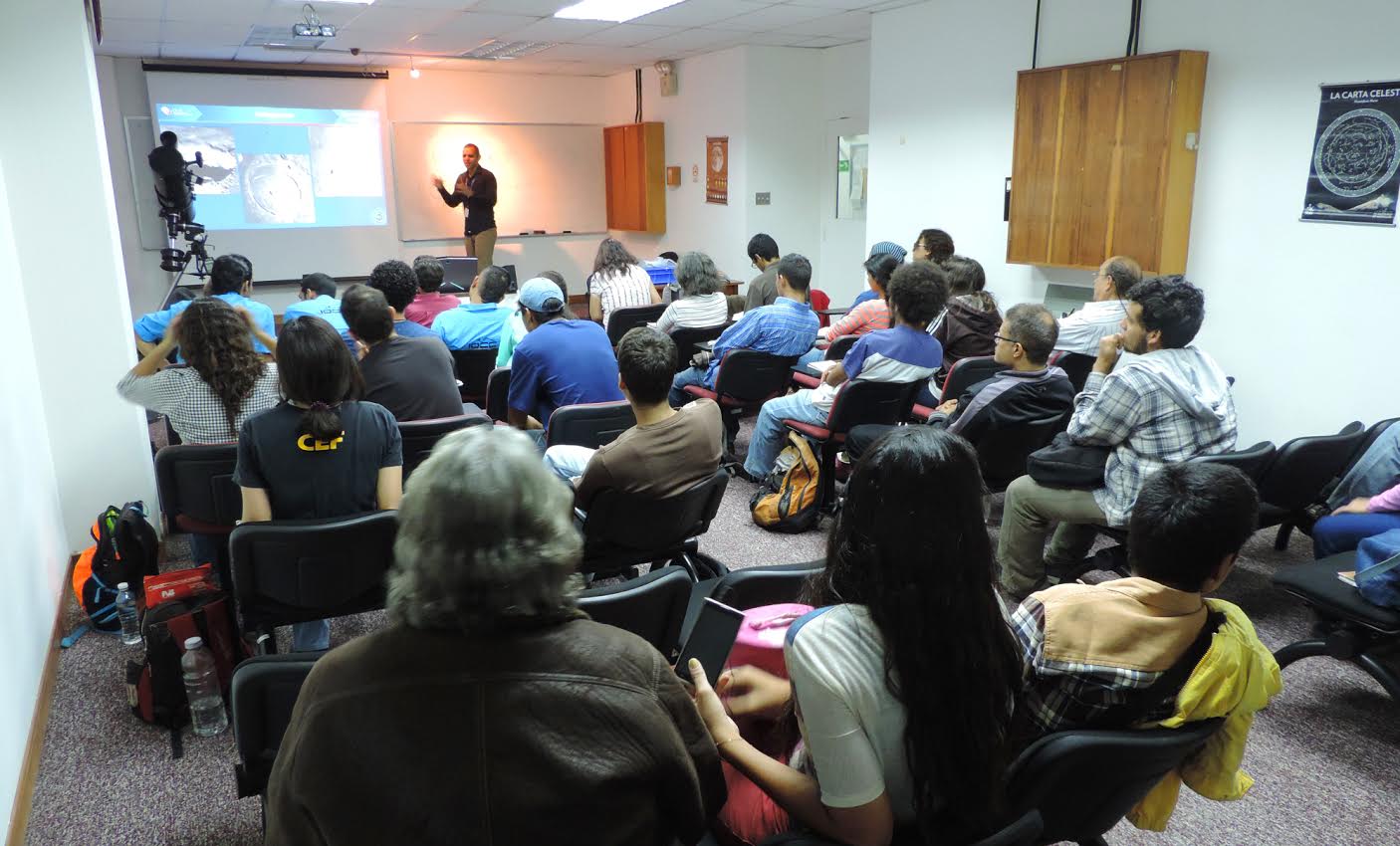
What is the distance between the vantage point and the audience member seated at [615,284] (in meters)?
5.95

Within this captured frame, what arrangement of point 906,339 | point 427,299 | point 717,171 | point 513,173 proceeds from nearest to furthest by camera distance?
point 906,339 < point 427,299 < point 717,171 < point 513,173

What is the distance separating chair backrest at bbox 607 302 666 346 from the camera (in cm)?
566

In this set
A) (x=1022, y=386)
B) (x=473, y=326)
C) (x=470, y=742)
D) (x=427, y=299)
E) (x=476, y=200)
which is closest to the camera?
(x=470, y=742)

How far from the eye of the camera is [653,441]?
2.54 metres

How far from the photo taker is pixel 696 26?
24.4 feet

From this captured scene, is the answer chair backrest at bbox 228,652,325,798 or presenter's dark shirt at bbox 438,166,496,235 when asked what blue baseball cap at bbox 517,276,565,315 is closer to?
chair backrest at bbox 228,652,325,798

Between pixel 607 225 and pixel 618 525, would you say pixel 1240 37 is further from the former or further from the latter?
pixel 607 225

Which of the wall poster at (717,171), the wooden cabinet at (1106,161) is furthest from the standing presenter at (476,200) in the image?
the wooden cabinet at (1106,161)

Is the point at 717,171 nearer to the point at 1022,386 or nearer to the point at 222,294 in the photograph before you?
the point at 222,294

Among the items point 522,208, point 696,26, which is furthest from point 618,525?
point 522,208

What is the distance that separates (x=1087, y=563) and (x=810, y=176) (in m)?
6.39

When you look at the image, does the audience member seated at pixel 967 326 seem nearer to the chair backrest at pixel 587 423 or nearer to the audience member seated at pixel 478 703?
the chair backrest at pixel 587 423

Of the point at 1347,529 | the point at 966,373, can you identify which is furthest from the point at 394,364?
the point at 1347,529

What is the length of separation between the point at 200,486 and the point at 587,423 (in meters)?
1.26
